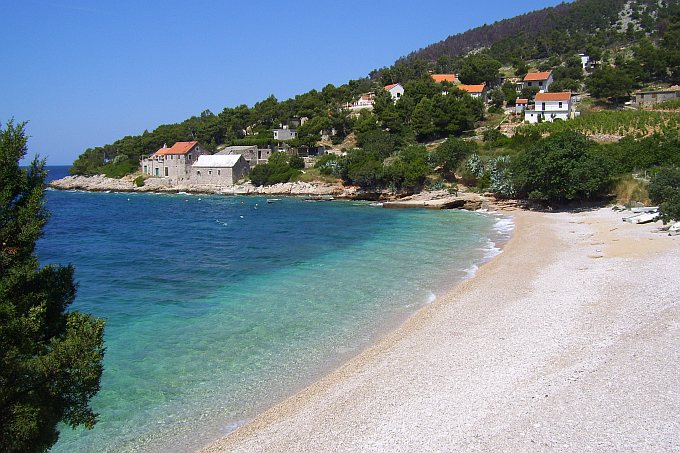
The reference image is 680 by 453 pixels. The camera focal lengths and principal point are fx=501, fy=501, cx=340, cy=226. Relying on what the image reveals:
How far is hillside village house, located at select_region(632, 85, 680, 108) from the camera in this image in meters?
65.9

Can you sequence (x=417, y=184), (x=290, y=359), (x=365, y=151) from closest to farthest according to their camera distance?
(x=290, y=359)
(x=417, y=184)
(x=365, y=151)

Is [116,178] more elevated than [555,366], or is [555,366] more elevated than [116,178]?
[116,178]

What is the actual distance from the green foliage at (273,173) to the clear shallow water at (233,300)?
27.9m

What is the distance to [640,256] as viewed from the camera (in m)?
18.9

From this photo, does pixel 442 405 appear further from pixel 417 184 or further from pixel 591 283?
pixel 417 184

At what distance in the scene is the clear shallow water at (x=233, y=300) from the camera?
1032cm

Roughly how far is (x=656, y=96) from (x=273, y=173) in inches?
2059

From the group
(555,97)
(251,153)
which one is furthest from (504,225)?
(251,153)

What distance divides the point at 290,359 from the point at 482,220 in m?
27.3

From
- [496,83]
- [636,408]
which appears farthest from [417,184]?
[496,83]

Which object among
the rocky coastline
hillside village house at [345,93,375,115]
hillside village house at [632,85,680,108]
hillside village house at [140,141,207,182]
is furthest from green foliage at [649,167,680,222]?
hillside village house at [345,93,375,115]

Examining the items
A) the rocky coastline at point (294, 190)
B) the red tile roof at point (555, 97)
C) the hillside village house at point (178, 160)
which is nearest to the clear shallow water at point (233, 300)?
the rocky coastline at point (294, 190)

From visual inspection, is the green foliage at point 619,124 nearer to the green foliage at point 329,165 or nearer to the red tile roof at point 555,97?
the red tile roof at point 555,97

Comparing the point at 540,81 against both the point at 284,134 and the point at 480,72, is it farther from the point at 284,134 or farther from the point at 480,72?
the point at 284,134
